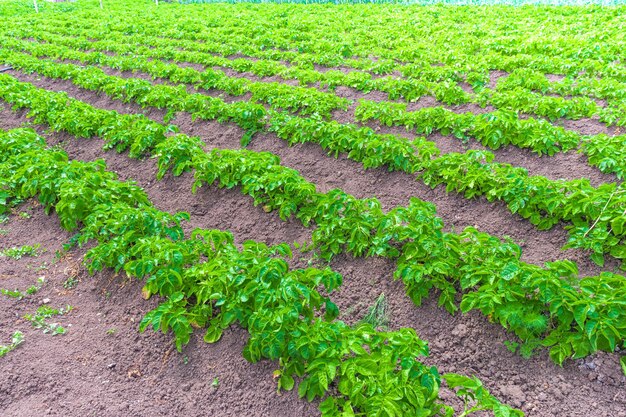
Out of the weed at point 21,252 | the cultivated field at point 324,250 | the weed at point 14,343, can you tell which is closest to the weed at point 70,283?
the cultivated field at point 324,250

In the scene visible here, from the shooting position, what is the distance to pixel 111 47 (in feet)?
52.6

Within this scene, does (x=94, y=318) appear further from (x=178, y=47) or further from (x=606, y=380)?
(x=178, y=47)

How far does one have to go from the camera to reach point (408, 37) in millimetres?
14906

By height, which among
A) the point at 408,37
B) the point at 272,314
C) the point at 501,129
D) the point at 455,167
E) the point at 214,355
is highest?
the point at 408,37

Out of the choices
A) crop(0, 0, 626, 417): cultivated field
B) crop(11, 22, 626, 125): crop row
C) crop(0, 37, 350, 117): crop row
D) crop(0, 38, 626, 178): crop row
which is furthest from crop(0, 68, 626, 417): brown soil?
crop(0, 37, 350, 117): crop row

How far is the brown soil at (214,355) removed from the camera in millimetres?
3463

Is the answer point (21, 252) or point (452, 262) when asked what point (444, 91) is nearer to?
point (452, 262)

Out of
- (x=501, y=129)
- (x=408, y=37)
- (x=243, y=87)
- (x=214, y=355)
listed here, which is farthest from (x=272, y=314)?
(x=408, y=37)

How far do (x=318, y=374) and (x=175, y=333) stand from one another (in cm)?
142

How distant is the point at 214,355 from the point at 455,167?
379 centimetres

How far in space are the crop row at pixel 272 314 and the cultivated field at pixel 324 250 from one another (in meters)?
0.02

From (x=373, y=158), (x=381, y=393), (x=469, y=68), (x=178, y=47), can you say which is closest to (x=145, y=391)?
(x=381, y=393)

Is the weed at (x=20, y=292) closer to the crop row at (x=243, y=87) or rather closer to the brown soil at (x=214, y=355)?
the brown soil at (x=214, y=355)

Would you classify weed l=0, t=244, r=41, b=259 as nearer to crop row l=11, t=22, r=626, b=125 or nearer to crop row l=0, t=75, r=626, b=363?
crop row l=0, t=75, r=626, b=363
